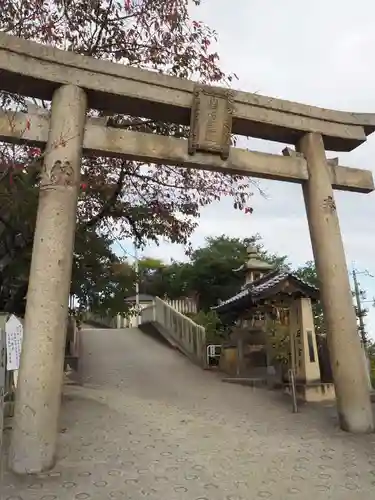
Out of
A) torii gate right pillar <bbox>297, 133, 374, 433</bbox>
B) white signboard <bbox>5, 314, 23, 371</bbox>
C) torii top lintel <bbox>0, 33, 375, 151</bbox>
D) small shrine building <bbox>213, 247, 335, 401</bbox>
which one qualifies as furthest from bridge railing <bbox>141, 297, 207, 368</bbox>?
white signboard <bbox>5, 314, 23, 371</bbox>

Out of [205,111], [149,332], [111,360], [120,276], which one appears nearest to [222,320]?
[111,360]

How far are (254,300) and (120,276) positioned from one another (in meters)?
3.36

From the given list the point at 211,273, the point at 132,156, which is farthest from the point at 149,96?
the point at 211,273

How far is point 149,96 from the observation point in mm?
6281

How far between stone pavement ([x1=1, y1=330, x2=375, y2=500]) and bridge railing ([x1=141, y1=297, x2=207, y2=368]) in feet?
17.3

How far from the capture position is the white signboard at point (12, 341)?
3.97m

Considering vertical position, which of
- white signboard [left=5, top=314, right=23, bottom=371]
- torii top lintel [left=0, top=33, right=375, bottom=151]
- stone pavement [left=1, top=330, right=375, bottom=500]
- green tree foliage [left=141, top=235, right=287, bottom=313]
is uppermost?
green tree foliage [left=141, top=235, right=287, bottom=313]

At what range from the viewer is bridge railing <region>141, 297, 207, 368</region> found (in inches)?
597

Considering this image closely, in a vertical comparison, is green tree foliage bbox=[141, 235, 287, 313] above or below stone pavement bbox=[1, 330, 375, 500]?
above

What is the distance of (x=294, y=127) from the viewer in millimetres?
7078

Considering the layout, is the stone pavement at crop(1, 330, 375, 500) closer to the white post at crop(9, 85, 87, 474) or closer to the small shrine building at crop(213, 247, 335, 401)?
the white post at crop(9, 85, 87, 474)

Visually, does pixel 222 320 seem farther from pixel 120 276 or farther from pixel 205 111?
pixel 205 111

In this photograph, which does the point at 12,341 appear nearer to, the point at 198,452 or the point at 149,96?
the point at 198,452

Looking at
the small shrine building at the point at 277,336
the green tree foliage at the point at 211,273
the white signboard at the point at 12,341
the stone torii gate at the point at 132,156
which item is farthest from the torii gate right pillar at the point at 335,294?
the green tree foliage at the point at 211,273
